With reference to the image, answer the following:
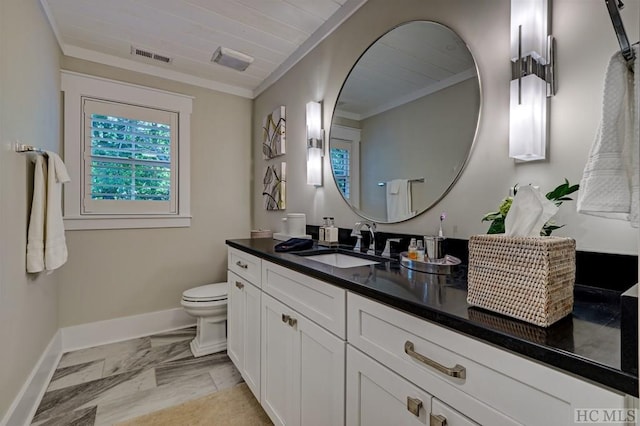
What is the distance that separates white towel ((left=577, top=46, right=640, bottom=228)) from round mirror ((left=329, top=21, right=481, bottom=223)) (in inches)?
27.7

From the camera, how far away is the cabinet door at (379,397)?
0.77 metres

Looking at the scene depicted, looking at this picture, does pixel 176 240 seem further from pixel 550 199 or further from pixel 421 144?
pixel 550 199

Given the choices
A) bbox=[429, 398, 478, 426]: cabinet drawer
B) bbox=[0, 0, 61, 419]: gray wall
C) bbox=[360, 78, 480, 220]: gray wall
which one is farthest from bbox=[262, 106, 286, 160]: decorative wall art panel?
bbox=[429, 398, 478, 426]: cabinet drawer

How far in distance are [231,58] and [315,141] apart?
3.58ft

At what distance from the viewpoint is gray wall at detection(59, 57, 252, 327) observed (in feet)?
8.20

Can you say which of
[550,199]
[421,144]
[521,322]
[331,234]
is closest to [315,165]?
[331,234]

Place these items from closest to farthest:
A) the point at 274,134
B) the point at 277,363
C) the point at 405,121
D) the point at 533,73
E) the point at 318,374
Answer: the point at 533,73 < the point at 318,374 < the point at 277,363 < the point at 405,121 < the point at 274,134

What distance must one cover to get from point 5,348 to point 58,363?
3.65ft

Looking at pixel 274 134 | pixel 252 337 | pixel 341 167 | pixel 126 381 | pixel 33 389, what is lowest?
pixel 126 381

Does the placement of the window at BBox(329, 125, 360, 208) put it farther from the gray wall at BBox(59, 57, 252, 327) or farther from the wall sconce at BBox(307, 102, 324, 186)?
the gray wall at BBox(59, 57, 252, 327)

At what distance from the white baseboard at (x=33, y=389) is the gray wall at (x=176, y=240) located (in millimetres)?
366

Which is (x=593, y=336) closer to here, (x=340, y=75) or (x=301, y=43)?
(x=340, y=75)

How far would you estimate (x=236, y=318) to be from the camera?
1.98 meters

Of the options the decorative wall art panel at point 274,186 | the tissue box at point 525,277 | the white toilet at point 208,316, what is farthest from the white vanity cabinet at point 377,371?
the decorative wall art panel at point 274,186
